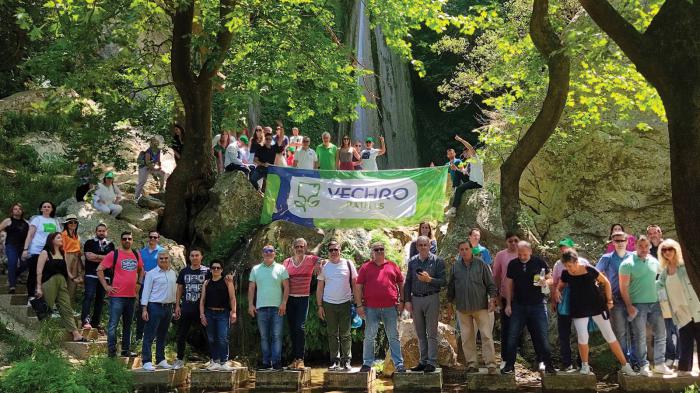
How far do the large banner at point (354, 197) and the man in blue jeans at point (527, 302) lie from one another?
431cm

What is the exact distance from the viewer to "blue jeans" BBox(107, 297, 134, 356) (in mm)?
9812

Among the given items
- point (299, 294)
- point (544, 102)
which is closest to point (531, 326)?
point (299, 294)

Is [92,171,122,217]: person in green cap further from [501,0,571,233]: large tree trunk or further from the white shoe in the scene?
the white shoe

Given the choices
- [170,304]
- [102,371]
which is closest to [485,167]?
[170,304]

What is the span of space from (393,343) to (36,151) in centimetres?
1400

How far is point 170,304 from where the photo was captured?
9.82 meters

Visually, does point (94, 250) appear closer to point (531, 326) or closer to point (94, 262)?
point (94, 262)

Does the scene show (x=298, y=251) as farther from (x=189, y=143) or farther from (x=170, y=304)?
(x=189, y=143)

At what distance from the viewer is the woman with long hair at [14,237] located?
37.5ft

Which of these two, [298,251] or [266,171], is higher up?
[266,171]

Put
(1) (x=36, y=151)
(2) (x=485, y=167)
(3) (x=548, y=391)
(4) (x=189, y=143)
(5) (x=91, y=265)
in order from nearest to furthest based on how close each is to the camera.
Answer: (3) (x=548, y=391) → (5) (x=91, y=265) → (4) (x=189, y=143) → (2) (x=485, y=167) → (1) (x=36, y=151)

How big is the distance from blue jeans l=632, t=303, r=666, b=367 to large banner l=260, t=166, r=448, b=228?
4934 millimetres

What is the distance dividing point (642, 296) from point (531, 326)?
1430 millimetres

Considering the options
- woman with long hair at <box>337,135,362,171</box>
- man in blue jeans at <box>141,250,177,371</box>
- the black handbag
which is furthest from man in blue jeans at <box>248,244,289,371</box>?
woman with long hair at <box>337,135,362,171</box>
